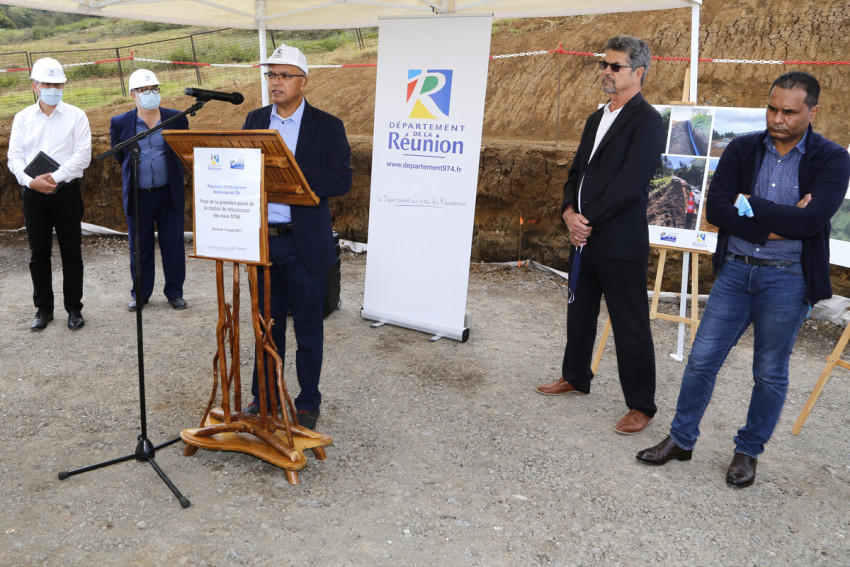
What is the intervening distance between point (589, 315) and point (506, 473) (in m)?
1.30

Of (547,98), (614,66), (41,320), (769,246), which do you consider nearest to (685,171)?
(614,66)

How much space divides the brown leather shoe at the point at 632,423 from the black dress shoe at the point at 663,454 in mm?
321

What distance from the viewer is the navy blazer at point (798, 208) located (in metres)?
3.11

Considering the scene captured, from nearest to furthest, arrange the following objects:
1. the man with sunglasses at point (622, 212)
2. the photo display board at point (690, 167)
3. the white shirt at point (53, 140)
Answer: the man with sunglasses at point (622, 212)
the photo display board at point (690, 167)
the white shirt at point (53, 140)

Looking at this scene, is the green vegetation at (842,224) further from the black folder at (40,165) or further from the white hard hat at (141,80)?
the black folder at (40,165)

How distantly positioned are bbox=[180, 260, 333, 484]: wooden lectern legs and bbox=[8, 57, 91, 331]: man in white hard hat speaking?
9.43 ft

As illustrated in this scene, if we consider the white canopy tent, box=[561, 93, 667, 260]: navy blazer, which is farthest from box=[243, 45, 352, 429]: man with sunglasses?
the white canopy tent

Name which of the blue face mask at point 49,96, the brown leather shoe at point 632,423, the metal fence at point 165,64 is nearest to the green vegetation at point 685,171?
the brown leather shoe at point 632,423

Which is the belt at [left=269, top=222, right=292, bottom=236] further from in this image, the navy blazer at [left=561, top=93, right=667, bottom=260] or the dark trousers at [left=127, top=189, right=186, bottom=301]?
the dark trousers at [left=127, top=189, right=186, bottom=301]

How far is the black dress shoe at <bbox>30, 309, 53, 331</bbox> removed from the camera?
18.6 ft

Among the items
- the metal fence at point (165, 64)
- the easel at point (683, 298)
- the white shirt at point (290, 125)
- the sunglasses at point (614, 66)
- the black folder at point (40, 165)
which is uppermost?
the metal fence at point (165, 64)

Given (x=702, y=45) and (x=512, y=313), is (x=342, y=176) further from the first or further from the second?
(x=702, y=45)

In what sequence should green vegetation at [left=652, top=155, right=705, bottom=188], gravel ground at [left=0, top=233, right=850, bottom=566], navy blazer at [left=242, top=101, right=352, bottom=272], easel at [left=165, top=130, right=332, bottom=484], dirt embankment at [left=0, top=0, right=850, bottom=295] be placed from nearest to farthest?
gravel ground at [left=0, top=233, right=850, bottom=566]
easel at [left=165, top=130, right=332, bottom=484]
navy blazer at [left=242, top=101, right=352, bottom=272]
green vegetation at [left=652, top=155, right=705, bottom=188]
dirt embankment at [left=0, top=0, right=850, bottom=295]

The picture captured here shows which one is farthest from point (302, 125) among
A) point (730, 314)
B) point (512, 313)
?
point (512, 313)
